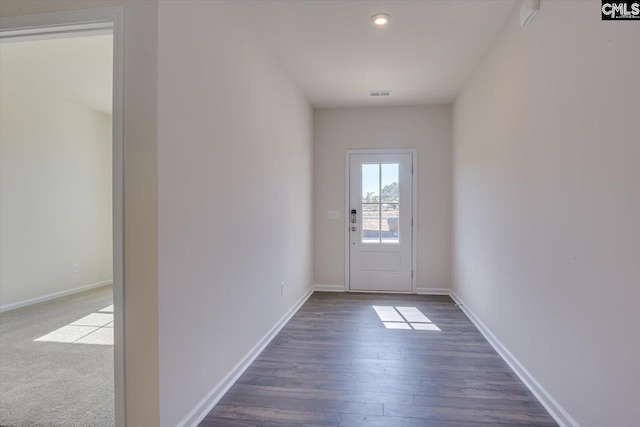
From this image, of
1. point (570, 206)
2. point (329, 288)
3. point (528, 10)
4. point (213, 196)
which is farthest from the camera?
point (329, 288)

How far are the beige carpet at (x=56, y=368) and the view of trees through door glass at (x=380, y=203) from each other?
3507 mm

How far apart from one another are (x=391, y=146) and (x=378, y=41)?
7.04ft

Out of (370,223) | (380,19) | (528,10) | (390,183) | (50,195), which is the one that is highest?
(380,19)

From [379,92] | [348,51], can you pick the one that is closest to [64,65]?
[348,51]

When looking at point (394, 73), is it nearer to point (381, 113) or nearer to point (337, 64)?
point (337, 64)

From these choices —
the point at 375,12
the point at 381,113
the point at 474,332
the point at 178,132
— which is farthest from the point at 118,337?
the point at 381,113

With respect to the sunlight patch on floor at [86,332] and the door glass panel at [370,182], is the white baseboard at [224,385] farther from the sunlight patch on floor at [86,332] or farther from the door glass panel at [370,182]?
the door glass panel at [370,182]

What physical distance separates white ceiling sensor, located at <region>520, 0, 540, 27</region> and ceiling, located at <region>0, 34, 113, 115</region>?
125 inches

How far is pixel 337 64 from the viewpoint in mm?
3633

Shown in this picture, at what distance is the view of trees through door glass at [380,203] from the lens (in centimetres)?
516

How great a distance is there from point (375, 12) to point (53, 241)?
502cm

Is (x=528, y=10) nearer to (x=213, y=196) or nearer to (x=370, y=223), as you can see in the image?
(x=213, y=196)

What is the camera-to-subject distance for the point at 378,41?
3.14 m

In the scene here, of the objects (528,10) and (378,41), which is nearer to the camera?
(528,10)
